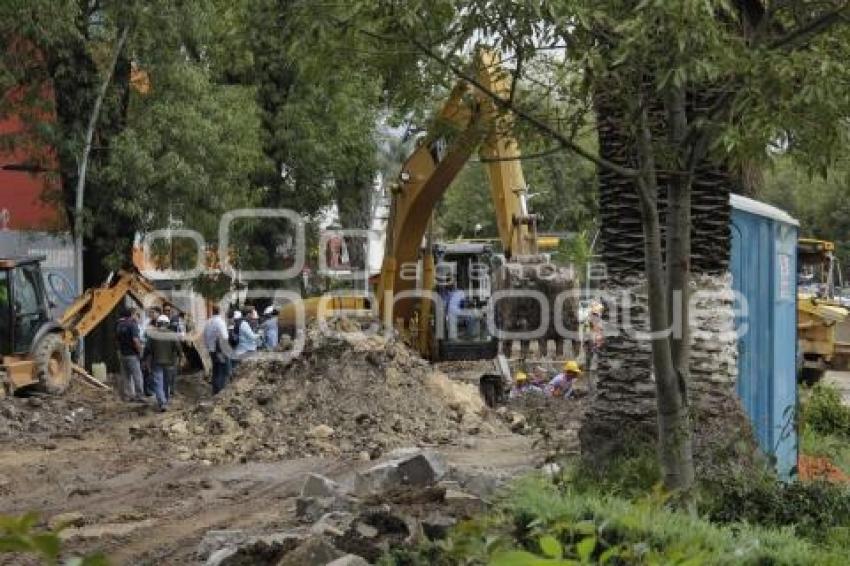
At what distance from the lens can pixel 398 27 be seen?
6328 millimetres

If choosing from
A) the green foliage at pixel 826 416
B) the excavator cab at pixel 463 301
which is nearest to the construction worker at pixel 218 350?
the excavator cab at pixel 463 301

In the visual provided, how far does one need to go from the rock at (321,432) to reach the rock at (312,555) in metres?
10.1

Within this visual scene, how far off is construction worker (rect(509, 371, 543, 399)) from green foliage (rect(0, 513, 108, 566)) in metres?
18.7

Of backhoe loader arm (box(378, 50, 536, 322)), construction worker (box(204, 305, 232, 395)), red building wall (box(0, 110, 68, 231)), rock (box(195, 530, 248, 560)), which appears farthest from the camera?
→ red building wall (box(0, 110, 68, 231))

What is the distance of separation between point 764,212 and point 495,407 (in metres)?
10.0

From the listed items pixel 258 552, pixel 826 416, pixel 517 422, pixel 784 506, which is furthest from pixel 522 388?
pixel 258 552

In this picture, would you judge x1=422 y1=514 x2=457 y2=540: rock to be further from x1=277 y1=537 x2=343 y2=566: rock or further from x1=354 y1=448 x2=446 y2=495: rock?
x1=354 y1=448 x2=446 y2=495: rock

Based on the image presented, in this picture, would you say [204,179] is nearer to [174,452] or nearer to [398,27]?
[174,452]

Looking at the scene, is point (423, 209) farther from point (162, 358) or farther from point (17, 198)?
point (17, 198)

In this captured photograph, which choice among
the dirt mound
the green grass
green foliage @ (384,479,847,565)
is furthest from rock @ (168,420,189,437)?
green foliage @ (384,479,847,565)

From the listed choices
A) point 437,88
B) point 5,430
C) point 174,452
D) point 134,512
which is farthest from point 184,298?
point 437,88

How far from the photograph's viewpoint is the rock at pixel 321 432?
16609 mm

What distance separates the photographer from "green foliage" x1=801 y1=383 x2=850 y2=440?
16531 millimetres

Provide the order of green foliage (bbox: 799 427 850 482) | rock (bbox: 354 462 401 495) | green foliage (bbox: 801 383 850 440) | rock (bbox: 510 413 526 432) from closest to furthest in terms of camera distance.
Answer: rock (bbox: 354 462 401 495) → green foliage (bbox: 799 427 850 482) → green foliage (bbox: 801 383 850 440) → rock (bbox: 510 413 526 432)
